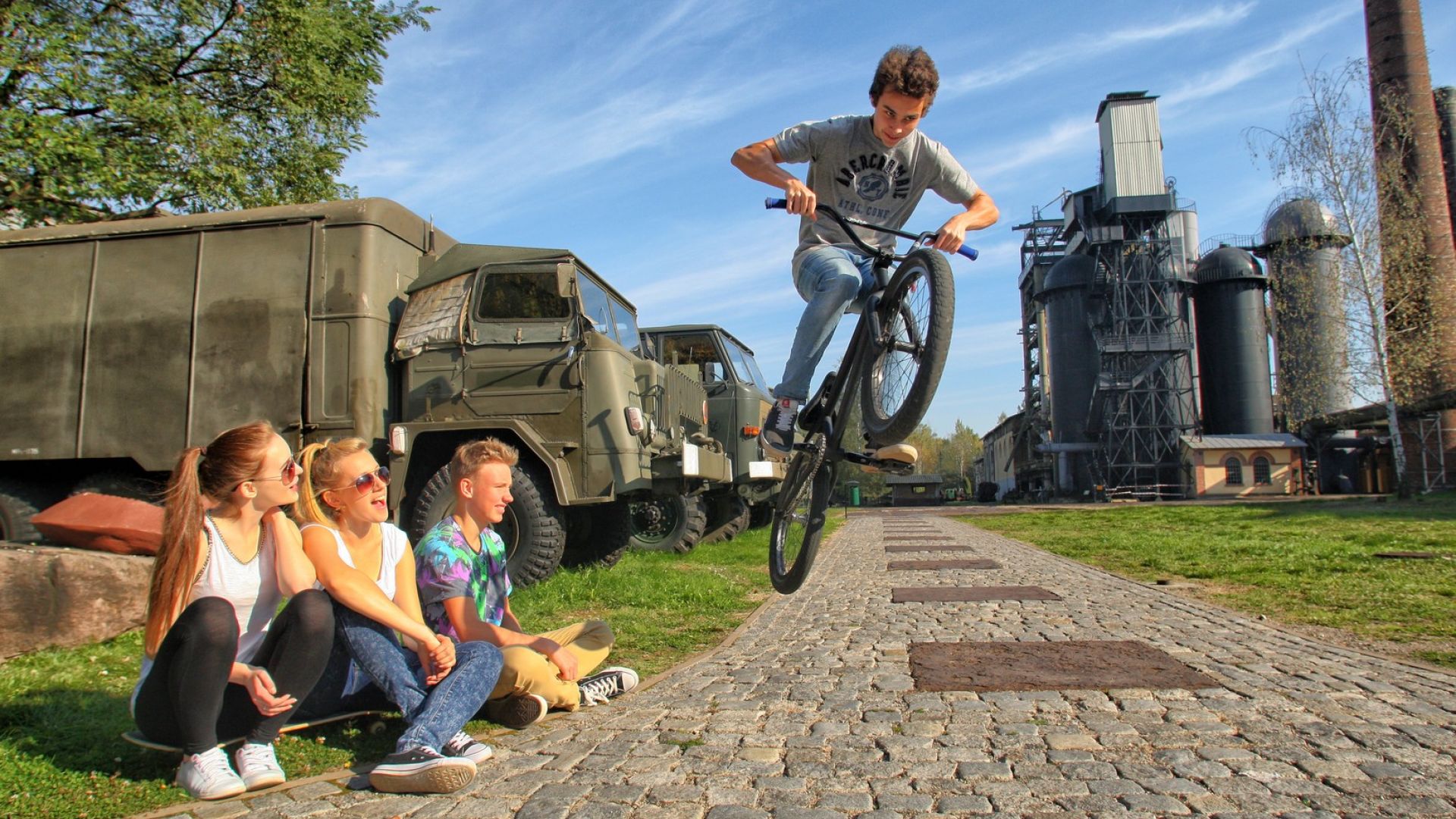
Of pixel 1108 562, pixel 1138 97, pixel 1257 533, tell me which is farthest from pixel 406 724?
pixel 1138 97

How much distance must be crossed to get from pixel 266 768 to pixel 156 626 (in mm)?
644

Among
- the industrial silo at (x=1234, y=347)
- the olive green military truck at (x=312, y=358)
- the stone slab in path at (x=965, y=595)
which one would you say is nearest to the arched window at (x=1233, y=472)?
the industrial silo at (x=1234, y=347)

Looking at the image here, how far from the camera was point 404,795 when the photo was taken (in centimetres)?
318

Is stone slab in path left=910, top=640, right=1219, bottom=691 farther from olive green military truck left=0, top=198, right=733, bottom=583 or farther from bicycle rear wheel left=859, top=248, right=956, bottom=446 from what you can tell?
olive green military truck left=0, top=198, right=733, bottom=583

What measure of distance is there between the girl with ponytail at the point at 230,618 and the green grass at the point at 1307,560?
5930 millimetres

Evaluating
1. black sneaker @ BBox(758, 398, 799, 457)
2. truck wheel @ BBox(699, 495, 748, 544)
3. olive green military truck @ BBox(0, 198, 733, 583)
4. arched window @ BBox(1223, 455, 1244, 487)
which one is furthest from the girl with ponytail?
arched window @ BBox(1223, 455, 1244, 487)

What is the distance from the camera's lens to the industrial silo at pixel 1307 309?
1152 inches

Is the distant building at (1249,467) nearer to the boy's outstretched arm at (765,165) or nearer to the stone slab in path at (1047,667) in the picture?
the stone slab in path at (1047,667)

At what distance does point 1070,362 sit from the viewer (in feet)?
184

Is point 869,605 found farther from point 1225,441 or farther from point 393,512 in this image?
point 1225,441

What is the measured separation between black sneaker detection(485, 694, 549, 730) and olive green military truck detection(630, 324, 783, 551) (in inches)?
299

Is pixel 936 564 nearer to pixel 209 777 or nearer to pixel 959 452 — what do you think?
pixel 209 777

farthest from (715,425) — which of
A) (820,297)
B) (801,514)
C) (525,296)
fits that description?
(820,297)

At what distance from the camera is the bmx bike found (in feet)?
13.4
